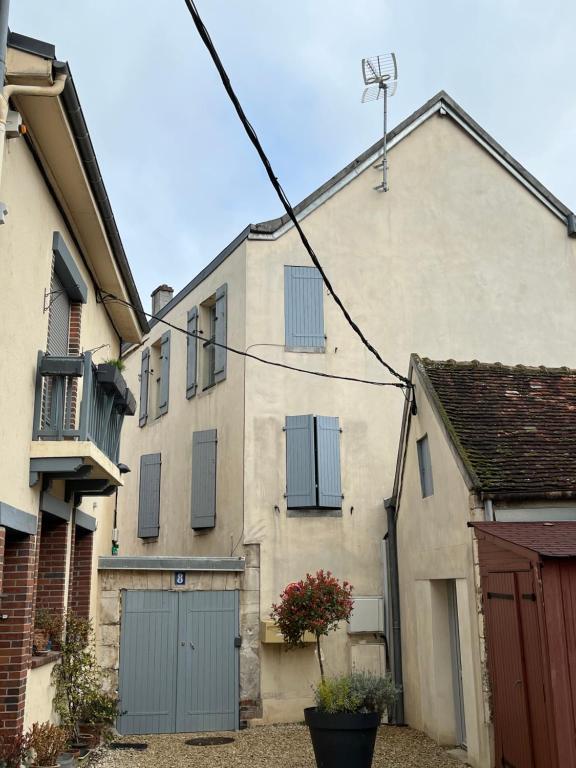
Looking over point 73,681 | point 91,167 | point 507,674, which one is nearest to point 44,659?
point 73,681

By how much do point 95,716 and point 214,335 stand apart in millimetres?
7166

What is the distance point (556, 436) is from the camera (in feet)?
31.1

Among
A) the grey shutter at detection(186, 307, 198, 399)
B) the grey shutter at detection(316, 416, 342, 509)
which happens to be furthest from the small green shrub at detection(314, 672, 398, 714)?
the grey shutter at detection(186, 307, 198, 399)

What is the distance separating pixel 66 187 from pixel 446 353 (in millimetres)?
7892

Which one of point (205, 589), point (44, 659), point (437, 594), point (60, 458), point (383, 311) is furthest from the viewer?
point (383, 311)

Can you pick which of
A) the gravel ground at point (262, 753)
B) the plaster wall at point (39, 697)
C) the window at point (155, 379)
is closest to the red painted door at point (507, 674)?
the gravel ground at point (262, 753)

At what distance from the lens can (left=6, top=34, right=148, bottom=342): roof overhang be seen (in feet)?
19.8

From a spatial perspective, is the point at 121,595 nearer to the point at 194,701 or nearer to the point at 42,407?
the point at 194,701

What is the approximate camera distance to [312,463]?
485 inches

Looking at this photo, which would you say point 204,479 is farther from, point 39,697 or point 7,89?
point 7,89

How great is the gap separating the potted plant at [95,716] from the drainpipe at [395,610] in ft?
13.6

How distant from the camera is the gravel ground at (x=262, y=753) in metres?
8.78

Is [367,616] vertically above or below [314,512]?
below

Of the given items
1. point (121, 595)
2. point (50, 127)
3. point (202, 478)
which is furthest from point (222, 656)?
point (50, 127)
